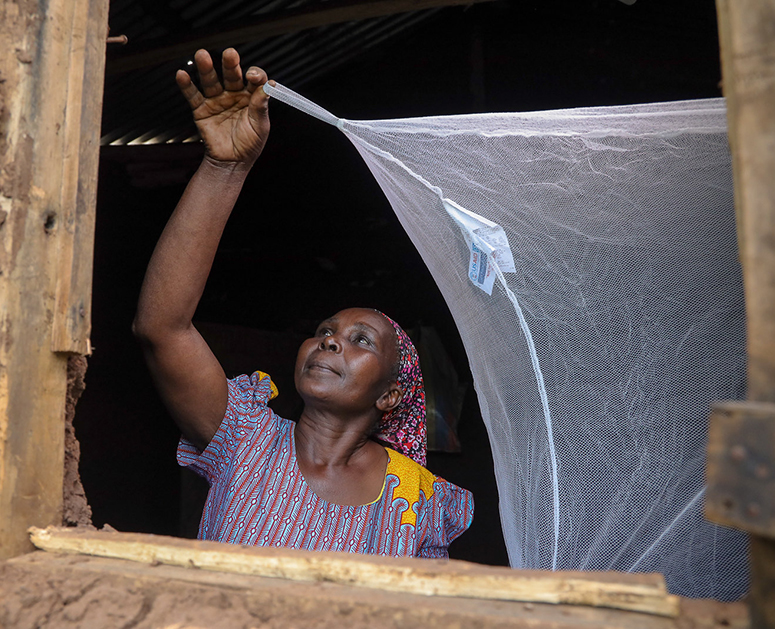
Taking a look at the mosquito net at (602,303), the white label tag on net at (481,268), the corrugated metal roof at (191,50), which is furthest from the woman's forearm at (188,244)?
the corrugated metal roof at (191,50)

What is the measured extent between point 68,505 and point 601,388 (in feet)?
3.62

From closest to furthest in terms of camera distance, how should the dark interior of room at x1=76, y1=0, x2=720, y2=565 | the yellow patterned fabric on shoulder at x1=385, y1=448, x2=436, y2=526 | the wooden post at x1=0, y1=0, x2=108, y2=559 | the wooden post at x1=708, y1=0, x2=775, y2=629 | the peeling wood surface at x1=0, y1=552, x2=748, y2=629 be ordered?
the wooden post at x1=708, y1=0, x2=775, y2=629
the peeling wood surface at x1=0, y1=552, x2=748, y2=629
the wooden post at x1=0, y1=0, x2=108, y2=559
the yellow patterned fabric on shoulder at x1=385, y1=448, x2=436, y2=526
the dark interior of room at x1=76, y1=0, x2=720, y2=565

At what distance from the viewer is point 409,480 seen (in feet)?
6.28

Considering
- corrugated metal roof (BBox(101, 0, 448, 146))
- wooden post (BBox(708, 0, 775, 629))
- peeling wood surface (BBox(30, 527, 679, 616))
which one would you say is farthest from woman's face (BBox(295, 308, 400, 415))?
corrugated metal roof (BBox(101, 0, 448, 146))

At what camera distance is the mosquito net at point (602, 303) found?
1.21 metres

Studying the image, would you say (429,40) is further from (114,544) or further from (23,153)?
(114,544)

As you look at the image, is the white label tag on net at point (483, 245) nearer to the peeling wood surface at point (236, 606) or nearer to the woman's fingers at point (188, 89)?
the woman's fingers at point (188, 89)

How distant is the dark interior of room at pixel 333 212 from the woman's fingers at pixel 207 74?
1966 mm

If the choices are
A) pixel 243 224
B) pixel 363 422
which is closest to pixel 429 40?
pixel 243 224

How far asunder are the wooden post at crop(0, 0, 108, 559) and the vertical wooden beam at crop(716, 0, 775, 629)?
3.33ft

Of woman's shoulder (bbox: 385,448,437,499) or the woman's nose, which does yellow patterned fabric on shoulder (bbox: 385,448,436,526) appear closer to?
woman's shoulder (bbox: 385,448,437,499)

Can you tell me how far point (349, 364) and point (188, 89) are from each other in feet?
2.99

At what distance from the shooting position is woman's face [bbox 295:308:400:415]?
6.03ft

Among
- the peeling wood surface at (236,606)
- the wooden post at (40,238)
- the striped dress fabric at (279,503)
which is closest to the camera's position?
the peeling wood surface at (236,606)
